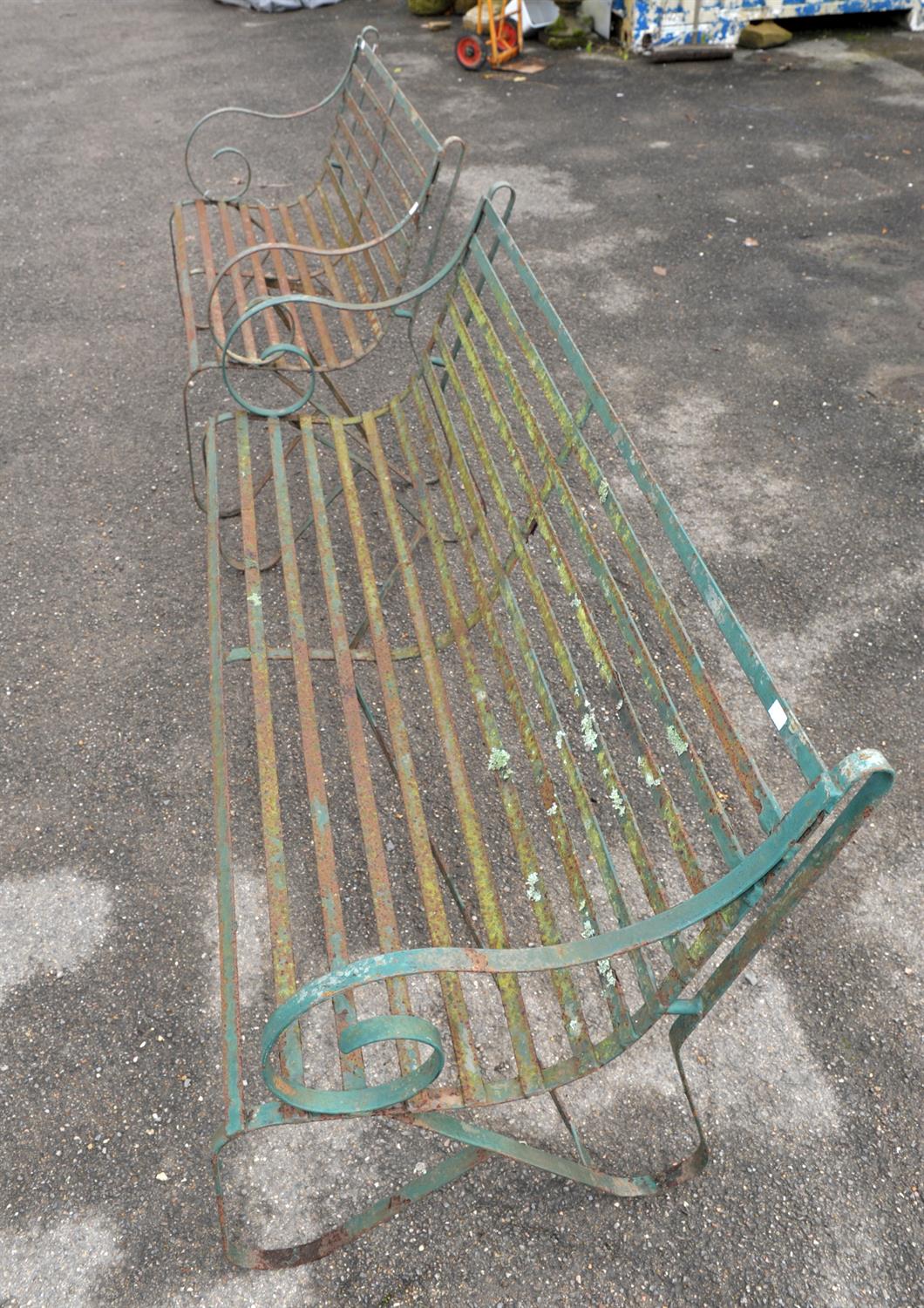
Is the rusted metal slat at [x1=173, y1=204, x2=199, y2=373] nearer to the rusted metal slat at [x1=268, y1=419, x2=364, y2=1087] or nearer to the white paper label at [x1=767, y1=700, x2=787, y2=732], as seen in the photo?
the rusted metal slat at [x1=268, y1=419, x2=364, y2=1087]

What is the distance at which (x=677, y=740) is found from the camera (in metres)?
1.81

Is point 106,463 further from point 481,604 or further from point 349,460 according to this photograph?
point 481,604

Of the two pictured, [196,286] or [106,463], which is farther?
[196,286]

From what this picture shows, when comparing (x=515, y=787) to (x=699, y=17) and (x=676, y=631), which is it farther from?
(x=699, y=17)

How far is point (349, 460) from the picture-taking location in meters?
2.92

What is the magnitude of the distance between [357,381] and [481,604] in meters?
2.25

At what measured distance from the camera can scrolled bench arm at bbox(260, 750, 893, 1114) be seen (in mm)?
1507

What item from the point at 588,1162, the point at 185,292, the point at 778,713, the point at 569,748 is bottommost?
the point at 588,1162

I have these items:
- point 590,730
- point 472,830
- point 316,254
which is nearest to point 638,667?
point 590,730

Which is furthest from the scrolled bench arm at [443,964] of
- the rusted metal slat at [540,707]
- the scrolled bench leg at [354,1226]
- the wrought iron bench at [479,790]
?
the scrolled bench leg at [354,1226]

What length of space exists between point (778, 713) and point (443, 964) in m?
0.60

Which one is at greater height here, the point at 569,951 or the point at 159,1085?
the point at 569,951

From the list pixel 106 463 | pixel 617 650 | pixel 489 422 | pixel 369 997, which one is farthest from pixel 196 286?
pixel 369 997

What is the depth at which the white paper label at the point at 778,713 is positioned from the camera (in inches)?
60.3
